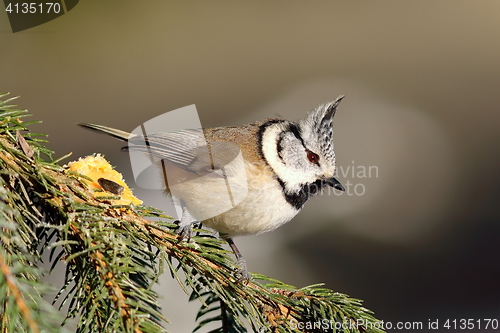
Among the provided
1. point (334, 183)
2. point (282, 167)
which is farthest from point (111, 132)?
point (334, 183)

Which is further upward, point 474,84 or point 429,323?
point 474,84

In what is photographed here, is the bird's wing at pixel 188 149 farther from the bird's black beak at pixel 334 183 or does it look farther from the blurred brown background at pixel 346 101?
the blurred brown background at pixel 346 101

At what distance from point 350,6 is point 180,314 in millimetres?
4403

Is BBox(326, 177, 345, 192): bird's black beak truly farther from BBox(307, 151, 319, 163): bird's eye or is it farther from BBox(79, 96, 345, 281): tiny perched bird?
BBox(307, 151, 319, 163): bird's eye

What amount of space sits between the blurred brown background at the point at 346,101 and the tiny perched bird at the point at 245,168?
1.15 m

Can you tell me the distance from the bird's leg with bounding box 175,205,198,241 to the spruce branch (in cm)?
6

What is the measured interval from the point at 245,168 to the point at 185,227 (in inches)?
18.5

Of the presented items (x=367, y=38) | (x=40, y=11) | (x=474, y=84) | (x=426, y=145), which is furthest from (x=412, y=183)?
(x=40, y=11)

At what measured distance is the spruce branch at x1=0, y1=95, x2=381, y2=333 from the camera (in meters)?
0.82

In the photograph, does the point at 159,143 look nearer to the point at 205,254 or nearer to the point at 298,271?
the point at 205,254

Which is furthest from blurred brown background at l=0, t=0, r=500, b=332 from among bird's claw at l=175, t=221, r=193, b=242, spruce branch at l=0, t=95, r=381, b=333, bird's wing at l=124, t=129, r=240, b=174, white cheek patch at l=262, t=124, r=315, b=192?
spruce branch at l=0, t=95, r=381, b=333

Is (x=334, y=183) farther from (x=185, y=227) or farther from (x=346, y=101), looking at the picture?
(x=346, y=101)

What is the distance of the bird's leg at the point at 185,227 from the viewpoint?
1.39 m

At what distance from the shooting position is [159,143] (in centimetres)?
201
